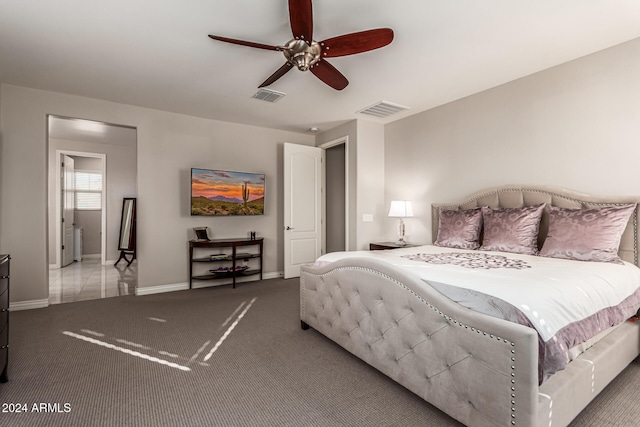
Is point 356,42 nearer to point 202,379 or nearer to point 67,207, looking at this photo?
point 202,379

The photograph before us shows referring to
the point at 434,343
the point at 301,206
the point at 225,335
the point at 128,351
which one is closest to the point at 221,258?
the point at 301,206

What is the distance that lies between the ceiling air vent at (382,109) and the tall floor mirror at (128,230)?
5.22 metres

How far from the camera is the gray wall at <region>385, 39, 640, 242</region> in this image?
2.63m

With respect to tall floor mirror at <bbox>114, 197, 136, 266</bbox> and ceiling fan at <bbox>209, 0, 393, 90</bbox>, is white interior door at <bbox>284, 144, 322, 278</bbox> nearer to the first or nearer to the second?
ceiling fan at <bbox>209, 0, 393, 90</bbox>

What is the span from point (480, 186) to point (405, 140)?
1.36 metres

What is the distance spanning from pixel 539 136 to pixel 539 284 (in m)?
2.14

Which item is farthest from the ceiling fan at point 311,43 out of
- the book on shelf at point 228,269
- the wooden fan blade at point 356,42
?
the book on shelf at point 228,269

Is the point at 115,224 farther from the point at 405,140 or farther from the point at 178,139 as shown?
the point at 405,140

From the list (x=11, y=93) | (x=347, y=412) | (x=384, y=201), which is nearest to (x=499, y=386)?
(x=347, y=412)

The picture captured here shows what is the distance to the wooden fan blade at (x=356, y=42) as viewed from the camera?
2.05 meters

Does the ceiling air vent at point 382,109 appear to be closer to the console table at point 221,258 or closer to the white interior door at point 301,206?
the white interior door at point 301,206

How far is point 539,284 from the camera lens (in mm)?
1639

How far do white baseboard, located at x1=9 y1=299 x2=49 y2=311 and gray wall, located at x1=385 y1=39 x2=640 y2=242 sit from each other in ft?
15.3

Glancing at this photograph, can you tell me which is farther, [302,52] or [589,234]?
[589,234]
